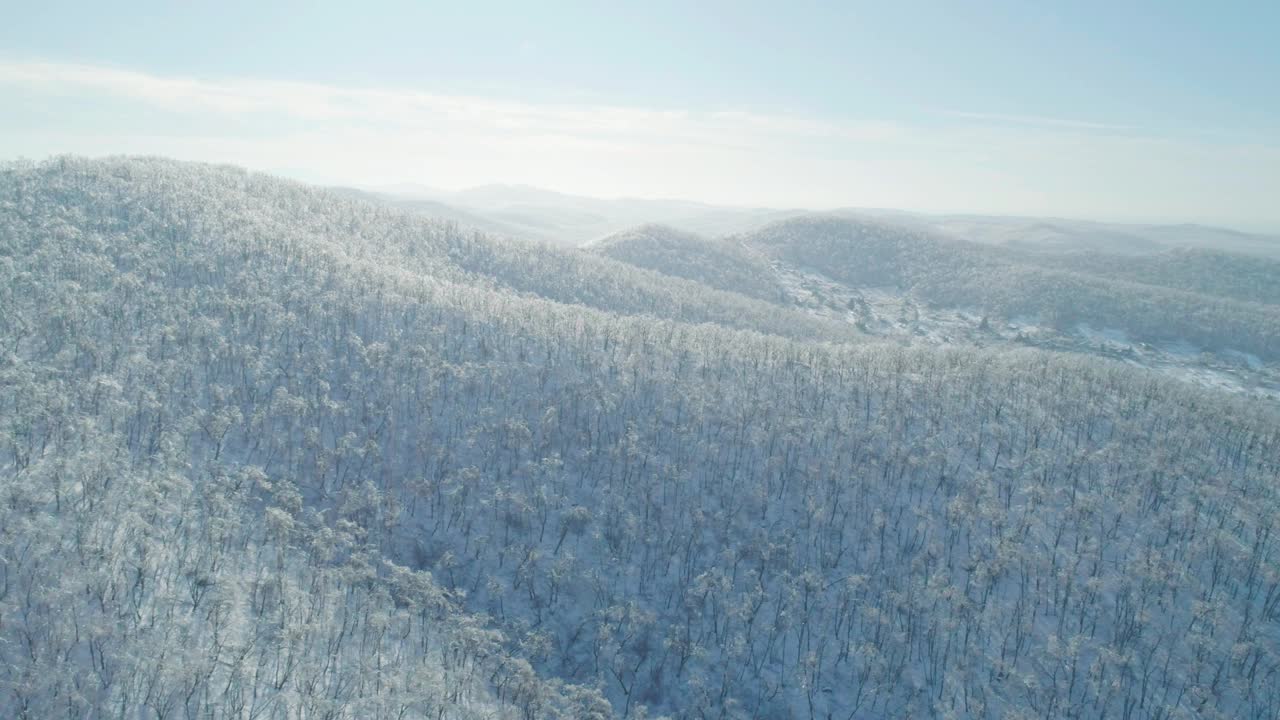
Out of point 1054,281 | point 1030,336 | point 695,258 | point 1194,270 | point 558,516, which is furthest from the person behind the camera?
point 1194,270

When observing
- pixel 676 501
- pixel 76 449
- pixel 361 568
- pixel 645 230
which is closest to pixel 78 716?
pixel 361 568

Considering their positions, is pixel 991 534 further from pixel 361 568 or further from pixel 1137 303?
pixel 1137 303

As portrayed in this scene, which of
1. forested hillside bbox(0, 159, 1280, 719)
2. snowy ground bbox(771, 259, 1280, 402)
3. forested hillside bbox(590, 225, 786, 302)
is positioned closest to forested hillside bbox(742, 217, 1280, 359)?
snowy ground bbox(771, 259, 1280, 402)

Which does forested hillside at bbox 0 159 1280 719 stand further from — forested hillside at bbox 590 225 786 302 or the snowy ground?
forested hillside at bbox 590 225 786 302

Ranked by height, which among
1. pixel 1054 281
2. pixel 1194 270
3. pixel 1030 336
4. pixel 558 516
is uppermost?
pixel 1194 270

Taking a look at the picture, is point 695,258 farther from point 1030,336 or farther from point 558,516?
point 558,516

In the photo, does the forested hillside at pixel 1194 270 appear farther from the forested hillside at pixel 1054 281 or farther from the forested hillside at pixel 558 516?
the forested hillside at pixel 558 516

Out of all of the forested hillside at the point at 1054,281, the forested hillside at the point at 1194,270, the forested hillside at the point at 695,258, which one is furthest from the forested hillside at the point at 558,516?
the forested hillside at the point at 1194,270

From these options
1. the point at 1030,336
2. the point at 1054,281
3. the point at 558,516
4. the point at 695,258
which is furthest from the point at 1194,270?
the point at 558,516
